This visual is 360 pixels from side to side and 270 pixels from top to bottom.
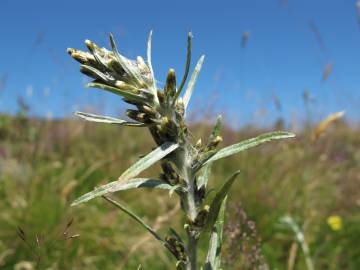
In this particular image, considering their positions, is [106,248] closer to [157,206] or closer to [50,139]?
[157,206]

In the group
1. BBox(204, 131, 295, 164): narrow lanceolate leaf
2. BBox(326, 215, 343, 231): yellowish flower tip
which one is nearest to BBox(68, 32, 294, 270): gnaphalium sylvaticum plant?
BBox(204, 131, 295, 164): narrow lanceolate leaf

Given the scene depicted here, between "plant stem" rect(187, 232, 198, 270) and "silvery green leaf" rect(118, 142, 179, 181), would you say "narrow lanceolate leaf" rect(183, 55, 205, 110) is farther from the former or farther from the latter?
"plant stem" rect(187, 232, 198, 270)

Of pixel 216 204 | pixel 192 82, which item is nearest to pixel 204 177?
pixel 216 204

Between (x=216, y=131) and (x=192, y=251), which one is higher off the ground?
(x=216, y=131)

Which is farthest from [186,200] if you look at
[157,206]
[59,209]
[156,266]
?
[157,206]

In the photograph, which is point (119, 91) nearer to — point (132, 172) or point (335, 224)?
point (132, 172)

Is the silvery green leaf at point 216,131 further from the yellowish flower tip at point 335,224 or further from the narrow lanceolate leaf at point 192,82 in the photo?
the yellowish flower tip at point 335,224
